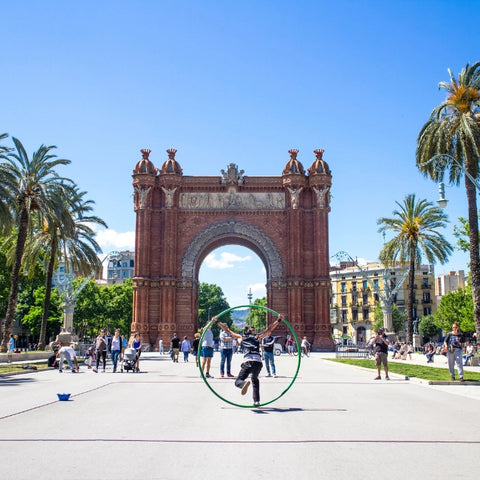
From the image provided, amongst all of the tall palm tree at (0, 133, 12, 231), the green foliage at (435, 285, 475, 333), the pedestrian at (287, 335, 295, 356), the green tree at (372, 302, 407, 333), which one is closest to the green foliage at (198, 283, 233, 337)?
the green tree at (372, 302, 407, 333)

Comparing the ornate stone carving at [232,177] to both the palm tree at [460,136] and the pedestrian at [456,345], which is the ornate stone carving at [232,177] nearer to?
the palm tree at [460,136]

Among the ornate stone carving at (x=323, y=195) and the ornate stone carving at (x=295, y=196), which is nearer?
the ornate stone carving at (x=295, y=196)

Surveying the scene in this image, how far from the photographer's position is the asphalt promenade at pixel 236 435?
6586 millimetres

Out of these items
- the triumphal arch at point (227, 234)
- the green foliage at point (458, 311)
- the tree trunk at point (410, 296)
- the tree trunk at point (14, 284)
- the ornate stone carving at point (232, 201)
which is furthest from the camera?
the green foliage at point (458, 311)

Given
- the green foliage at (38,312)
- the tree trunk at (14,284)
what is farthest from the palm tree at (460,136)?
the green foliage at (38,312)

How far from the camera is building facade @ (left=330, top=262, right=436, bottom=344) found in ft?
324

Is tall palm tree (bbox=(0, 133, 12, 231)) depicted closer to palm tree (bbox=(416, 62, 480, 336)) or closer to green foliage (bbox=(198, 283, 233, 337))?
palm tree (bbox=(416, 62, 480, 336))

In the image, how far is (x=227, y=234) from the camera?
171 feet

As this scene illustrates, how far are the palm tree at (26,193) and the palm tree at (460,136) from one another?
1940cm

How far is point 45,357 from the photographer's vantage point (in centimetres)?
3394

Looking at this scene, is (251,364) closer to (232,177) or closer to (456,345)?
(456,345)

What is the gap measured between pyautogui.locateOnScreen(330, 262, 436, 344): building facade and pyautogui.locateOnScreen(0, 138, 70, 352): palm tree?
232 ft

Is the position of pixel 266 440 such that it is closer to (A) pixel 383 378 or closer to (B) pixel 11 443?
(B) pixel 11 443

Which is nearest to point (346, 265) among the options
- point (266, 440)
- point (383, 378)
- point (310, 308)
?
point (310, 308)
